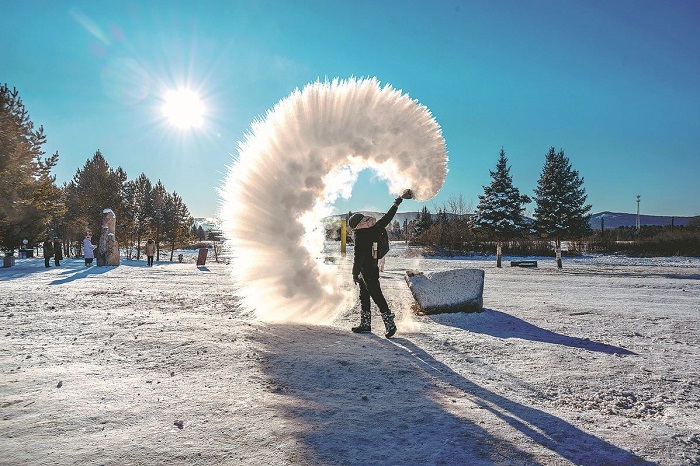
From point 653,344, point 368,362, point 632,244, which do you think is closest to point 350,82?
point 368,362

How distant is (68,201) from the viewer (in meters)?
49.7

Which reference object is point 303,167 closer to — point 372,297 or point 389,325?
point 372,297

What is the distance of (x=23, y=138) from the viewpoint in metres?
32.3

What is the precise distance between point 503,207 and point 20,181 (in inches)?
1496

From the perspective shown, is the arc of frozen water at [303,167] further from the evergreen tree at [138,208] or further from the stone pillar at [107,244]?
the evergreen tree at [138,208]

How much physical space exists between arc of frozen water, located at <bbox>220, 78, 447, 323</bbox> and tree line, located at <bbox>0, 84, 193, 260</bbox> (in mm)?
28920

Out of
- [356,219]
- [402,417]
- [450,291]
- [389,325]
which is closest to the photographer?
[402,417]

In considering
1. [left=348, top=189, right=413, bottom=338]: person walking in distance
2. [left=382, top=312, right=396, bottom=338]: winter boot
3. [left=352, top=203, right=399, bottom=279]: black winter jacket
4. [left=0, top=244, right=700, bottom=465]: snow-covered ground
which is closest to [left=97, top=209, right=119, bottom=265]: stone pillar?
[left=0, top=244, right=700, bottom=465]: snow-covered ground

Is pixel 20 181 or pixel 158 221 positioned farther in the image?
pixel 158 221

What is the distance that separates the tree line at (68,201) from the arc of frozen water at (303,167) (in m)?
28.9

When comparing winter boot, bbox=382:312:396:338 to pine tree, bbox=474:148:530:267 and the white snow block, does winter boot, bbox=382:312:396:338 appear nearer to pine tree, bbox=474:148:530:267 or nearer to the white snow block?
the white snow block

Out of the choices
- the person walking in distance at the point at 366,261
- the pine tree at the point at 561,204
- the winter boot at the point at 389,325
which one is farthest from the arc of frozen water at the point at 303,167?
the pine tree at the point at 561,204

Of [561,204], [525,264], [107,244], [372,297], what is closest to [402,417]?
[372,297]

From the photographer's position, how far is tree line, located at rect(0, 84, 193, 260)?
28234mm
